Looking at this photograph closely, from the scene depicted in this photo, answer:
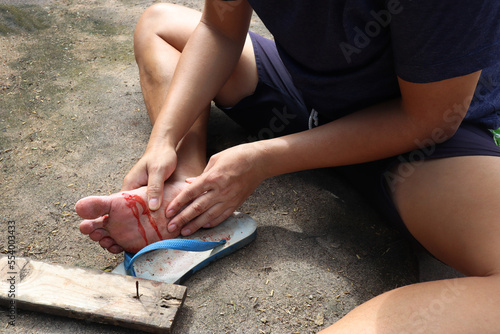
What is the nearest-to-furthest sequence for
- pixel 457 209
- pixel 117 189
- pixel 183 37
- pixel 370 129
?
pixel 457 209 → pixel 370 129 → pixel 117 189 → pixel 183 37

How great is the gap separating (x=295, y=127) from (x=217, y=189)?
0.43 meters

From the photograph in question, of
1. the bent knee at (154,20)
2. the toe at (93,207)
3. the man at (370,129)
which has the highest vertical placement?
the man at (370,129)

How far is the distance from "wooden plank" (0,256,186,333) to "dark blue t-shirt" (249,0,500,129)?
0.61 m

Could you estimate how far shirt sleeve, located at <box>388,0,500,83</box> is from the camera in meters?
0.76

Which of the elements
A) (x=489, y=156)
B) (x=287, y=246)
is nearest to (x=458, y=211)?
(x=489, y=156)

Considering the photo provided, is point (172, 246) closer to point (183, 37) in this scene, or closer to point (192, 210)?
point (192, 210)

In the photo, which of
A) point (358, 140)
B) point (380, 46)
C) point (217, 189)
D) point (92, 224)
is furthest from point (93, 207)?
point (380, 46)

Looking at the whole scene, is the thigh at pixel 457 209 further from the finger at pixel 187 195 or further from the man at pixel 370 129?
the finger at pixel 187 195

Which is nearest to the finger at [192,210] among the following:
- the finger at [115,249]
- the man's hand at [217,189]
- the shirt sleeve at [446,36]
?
the man's hand at [217,189]

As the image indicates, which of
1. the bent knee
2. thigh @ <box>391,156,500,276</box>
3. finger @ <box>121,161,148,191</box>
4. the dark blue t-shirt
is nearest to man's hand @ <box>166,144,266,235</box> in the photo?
finger @ <box>121,161,148,191</box>

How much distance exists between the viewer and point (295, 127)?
1442mm

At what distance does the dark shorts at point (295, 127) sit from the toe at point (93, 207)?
57cm

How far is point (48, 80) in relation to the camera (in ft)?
6.30

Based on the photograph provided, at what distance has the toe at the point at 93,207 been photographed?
1.07 m
